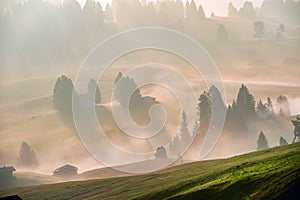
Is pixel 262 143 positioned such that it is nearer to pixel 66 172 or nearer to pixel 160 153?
pixel 160 153

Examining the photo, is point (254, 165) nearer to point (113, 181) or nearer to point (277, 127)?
point (113, 181)

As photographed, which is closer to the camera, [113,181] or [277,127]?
[113,181]

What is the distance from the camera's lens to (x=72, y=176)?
156000 mm

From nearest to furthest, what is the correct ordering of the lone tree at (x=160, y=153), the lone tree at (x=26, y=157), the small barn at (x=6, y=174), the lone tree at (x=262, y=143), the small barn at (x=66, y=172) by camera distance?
1. the small barn at (x=6, y=174)
2. the small barn at (x=66, y=172)
3. the lone tree at (x=262, y=143)
4. the lone tree at (x=160, y=153)
5. the lone tree at (x=26, y=157)

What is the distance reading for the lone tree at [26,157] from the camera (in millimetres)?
181625

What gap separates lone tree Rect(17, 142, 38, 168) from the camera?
182 m

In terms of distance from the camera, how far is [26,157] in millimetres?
183125

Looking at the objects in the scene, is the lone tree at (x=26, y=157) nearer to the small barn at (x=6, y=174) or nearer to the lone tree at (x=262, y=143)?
the small barn at (x=6, y=174)

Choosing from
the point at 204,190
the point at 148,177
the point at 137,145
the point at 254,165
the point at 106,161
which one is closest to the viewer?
the point at 204,190

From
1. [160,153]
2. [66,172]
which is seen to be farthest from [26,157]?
[160,153]

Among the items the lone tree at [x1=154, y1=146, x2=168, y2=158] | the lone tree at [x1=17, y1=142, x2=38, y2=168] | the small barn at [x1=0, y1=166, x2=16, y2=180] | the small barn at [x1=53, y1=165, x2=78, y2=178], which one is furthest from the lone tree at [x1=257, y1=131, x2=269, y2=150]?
the small barn at [x1=0, y1=166, x2=16, y2=180]

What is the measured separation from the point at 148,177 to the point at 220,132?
10877cm

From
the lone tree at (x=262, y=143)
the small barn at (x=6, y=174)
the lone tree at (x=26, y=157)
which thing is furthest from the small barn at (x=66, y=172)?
the lone tree at (x=262, y=143)

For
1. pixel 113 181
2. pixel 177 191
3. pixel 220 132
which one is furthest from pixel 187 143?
pixel 177 191
